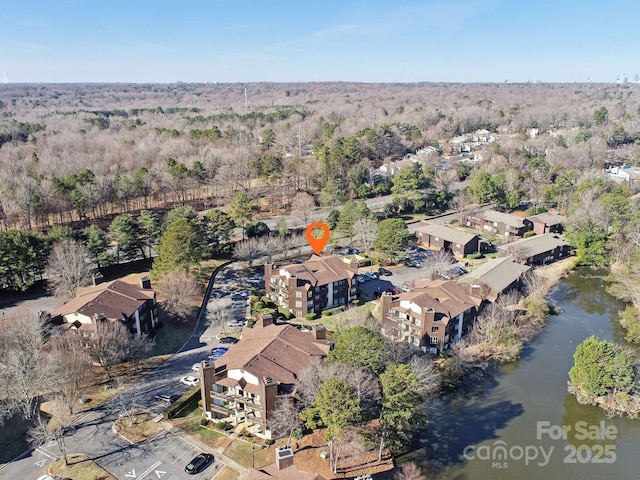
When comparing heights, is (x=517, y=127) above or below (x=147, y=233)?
above

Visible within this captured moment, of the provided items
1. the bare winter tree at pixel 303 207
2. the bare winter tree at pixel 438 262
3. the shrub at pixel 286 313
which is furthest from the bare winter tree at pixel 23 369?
the bare winter tree at pixel 303 207

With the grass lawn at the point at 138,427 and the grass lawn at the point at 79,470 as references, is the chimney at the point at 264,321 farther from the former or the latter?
the grass lawn at the point at 79,470

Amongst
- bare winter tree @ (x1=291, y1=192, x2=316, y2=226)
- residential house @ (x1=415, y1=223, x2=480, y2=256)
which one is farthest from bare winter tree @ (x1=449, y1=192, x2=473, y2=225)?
bare winter tree @ (x1=291, y1=192, x2=316, y2=226)

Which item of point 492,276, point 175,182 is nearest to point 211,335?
point 492,276

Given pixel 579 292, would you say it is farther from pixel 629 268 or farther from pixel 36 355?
pixel 36 355

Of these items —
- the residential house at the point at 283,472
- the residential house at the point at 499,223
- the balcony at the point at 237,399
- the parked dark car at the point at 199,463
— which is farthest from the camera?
the residential house at the point at 499,223

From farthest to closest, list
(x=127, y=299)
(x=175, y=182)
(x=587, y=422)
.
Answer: (x=175, y=182) → (x=127, y=299) → (x=587, y=422)

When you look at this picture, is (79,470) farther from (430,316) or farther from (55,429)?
(430,316)
